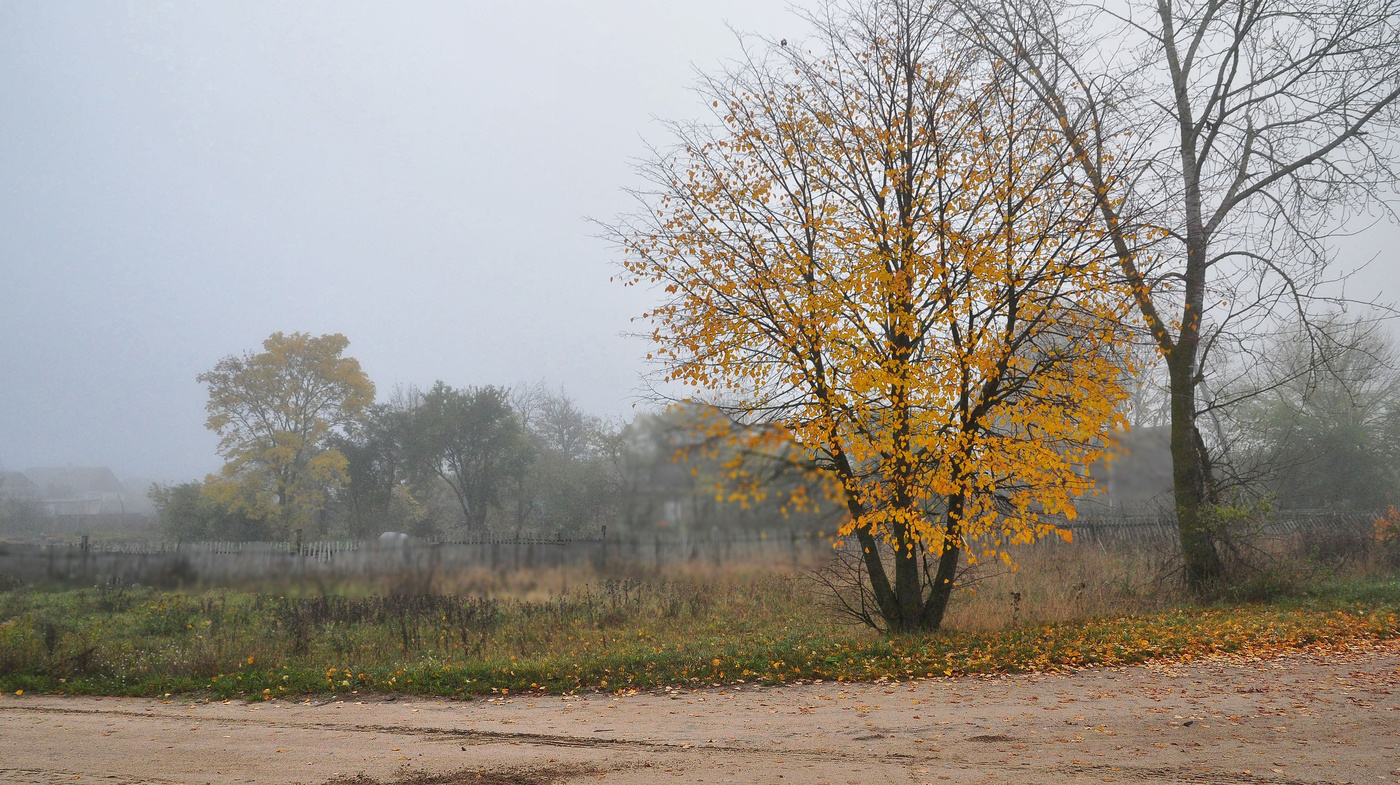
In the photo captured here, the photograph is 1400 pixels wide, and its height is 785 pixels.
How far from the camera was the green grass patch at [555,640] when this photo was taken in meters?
9.19

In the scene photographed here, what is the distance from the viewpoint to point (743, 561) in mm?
11797

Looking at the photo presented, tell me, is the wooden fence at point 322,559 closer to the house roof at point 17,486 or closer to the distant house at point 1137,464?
the house roof at point 17,486

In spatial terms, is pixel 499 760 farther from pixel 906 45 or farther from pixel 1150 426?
pixel 1150 426

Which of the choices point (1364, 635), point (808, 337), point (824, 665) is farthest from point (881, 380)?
point (1364, 635)

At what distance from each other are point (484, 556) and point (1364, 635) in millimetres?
14559

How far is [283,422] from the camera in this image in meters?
26.0

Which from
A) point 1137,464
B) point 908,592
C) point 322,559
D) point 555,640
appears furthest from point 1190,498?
point 322,559

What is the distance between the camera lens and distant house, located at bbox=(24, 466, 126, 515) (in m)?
22.6

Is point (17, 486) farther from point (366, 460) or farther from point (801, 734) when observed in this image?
point (801, 734)

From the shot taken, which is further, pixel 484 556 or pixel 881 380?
pixel 484 556

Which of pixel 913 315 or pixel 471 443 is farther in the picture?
pixel 471 443

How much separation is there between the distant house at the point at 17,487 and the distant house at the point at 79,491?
210 mm

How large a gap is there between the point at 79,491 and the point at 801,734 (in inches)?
1067

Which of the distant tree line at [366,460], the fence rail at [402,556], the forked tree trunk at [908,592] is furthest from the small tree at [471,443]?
the forked tree trunk at [908,592]
